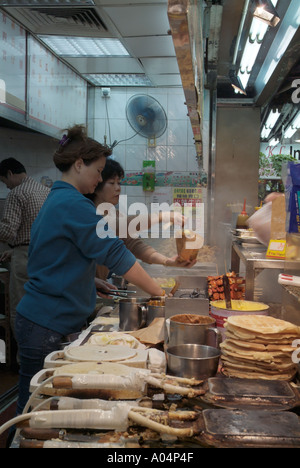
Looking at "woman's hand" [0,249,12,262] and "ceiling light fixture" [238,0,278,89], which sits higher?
"ceiling light fixture" [238,0,278,89]

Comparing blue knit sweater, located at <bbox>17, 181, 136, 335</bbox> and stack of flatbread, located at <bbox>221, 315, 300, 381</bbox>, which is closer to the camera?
stack of flatbread, located at <bbox>221, 315, 300, 381</bbox>

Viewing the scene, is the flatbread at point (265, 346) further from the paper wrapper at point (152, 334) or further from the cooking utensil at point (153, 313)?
the cooking utensil at point (153, 313)

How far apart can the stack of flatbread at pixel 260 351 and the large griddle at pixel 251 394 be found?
9 centimetres

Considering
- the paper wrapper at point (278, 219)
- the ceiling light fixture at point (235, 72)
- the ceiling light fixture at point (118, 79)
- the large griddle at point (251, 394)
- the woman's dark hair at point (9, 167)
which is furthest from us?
the ceiling light fixture at point (118, 79)

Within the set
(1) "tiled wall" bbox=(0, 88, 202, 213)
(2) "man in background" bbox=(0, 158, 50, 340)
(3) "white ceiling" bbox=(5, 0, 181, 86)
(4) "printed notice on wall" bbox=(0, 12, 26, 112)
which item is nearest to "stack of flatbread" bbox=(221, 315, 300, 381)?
(3) "white ceiling" bbox=(5, 0, 181, 86)

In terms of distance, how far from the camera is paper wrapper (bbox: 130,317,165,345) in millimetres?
1797

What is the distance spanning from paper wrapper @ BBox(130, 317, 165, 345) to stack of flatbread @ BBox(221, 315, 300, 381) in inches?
14.2

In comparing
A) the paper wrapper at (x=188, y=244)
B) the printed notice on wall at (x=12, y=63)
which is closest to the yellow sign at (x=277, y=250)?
the paper wrapper at (x=188, y=244)

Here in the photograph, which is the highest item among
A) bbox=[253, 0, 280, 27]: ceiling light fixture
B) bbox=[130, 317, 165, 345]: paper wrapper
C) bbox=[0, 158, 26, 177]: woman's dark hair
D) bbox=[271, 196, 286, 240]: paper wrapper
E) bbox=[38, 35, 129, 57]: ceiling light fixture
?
bbox=[38, 35, 129, 57]: ceiling light fixture

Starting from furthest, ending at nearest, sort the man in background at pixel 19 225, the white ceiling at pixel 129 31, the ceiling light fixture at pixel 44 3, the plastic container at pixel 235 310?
the man in background at pixel 19 225, the white ceiling at pixel 129 31, the ceiling light fixture at pixel 44 3, the plastic container at pixel 235 310

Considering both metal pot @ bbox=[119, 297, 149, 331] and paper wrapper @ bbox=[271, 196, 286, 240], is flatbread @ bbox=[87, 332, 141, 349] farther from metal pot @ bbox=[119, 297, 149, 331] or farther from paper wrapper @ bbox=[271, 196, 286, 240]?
paper wrapper @ bbox=[271, 196, 286, 240]

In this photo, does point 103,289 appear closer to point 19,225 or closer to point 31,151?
point 19,225

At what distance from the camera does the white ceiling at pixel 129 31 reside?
385 centimetres

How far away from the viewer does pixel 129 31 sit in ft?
14.4
